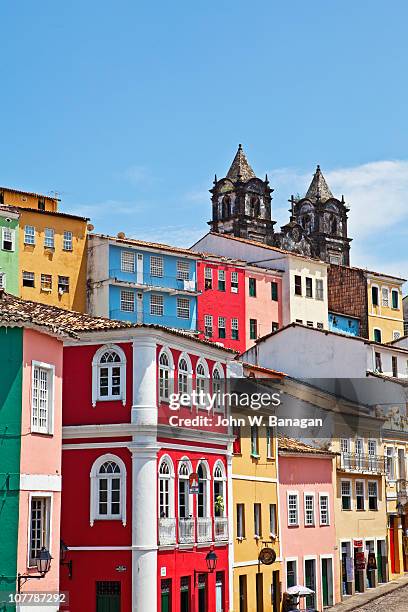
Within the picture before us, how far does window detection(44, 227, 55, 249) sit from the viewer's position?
6612 cm

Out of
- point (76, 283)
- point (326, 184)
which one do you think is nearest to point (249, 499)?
point (76, 283)

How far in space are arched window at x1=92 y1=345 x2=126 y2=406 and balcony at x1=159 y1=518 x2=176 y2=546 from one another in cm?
410

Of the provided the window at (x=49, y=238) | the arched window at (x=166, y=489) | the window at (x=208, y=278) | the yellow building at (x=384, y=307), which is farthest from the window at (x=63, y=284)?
the arched window at (x=166, y=489)

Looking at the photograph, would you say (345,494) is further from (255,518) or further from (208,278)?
(208,278)

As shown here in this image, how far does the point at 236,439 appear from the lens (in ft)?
135

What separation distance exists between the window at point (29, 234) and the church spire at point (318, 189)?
229 ft

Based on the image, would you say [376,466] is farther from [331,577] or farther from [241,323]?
[241,323]

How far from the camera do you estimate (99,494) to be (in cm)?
3366

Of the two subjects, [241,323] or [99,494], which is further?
[241,323]

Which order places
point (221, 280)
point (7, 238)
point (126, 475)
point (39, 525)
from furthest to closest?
point (221, 280) → point (7, 238) → point (126, 475) → point (39, 525)

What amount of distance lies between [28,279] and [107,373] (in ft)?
105

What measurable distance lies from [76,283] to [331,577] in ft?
87.7

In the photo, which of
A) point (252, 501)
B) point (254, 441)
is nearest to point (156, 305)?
point (254, 441)

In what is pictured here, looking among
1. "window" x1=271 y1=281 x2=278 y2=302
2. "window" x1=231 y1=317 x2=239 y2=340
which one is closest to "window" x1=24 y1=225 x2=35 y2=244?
"window" x1=231 y1=317 x2=239 y2=340
